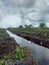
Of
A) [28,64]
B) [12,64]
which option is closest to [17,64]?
[12,64]

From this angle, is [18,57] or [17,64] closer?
[17,64]

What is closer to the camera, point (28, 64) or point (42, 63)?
point (28, 64)

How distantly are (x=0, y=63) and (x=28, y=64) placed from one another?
3.24m

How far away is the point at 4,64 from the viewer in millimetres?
20734

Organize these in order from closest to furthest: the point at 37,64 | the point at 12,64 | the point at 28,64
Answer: the point at 12,64, the point at 28,64, the point at 37,64

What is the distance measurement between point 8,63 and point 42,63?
615cm

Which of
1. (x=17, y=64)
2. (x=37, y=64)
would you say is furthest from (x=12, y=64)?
(x=37, y=64)

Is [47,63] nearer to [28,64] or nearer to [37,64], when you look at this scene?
[37,64]

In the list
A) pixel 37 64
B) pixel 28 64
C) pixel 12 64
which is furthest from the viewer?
pixel 37 64

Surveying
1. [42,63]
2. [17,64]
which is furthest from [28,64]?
[42,63]

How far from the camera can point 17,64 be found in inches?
818

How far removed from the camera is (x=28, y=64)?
22719mm

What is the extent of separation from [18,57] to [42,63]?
2.97 metres

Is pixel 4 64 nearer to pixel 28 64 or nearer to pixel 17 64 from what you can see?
pixel 17 64
